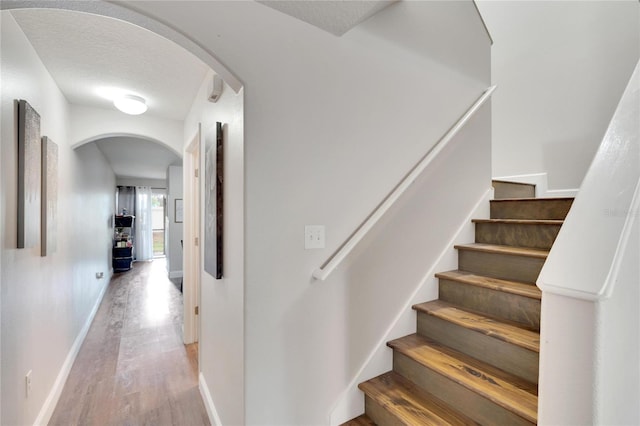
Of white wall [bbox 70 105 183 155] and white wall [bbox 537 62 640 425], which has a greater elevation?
white wall [bbox 70 105 183 155]

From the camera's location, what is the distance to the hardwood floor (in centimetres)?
204

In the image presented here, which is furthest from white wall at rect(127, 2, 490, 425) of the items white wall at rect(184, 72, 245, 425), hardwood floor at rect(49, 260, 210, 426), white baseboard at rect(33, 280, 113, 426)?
white baseboard at rect(33, 280, 113, 426)

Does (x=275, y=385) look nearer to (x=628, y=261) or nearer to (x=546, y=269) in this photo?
(x=546, y=269)

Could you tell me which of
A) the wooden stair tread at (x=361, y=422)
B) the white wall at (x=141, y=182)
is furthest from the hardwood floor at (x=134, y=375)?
the white wall at (x=141, y=182)

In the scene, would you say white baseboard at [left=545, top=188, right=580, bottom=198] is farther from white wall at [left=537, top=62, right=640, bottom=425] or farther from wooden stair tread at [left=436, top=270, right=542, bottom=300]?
white wall at [left=537, top=62, right=640, bottom=425]

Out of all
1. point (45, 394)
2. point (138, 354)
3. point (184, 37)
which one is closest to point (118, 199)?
point (138, 354)

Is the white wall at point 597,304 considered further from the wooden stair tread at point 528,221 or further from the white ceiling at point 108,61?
the white ceiling at point 108,61

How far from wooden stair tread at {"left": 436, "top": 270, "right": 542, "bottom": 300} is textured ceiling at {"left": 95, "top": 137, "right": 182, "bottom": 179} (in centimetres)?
381

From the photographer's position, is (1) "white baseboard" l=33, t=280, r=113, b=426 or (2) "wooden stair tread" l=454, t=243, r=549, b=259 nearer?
(2) "wooden stair tread" l=454, t=243, r=549, b=259

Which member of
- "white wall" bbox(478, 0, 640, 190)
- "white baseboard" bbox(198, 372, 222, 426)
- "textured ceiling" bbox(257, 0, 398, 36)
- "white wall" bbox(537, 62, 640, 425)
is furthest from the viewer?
"white wall" bbox(478, 0, 640, 190)

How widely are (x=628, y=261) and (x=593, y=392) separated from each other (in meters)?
0.36

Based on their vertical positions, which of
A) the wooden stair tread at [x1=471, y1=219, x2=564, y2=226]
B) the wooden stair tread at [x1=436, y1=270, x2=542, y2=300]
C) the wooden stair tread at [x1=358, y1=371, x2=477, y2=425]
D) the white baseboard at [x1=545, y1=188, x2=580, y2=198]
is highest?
the white baseboard at [x1=545, y1=188, x2=580, y2=198]

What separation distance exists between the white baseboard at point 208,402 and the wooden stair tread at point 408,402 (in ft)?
3.19

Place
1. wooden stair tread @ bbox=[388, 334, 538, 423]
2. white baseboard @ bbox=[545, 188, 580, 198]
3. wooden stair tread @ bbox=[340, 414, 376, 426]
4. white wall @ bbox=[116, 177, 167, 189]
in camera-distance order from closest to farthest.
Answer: wooden stair tread @ bbox=[388, 334, 538, 423]
wooden stair tread @ bbox=[340, 414, 376, 426]
white baseboard @ bbox=[545, 188, 580, 198]
white wall @ bbox=[116, 177, 167, 189]
